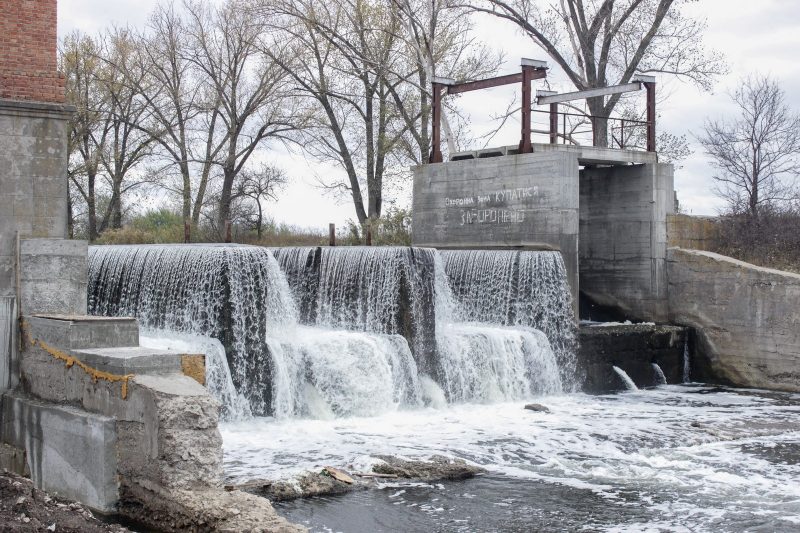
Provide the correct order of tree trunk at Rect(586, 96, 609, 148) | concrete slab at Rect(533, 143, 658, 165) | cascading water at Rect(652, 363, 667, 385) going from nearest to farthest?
cascading water at Rect(652, 363, 667, 385)
concrete slab at Rect(533, 143, 658, 165)
tree trunk at Rect(586, 96, 609, 148)

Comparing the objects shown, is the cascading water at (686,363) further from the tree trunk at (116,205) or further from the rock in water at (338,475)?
the tree trunk at (116,205)

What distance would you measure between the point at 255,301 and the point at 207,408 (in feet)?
20.9

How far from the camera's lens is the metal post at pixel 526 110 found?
1884 centimetres

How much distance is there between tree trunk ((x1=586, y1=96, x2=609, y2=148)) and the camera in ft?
78.5

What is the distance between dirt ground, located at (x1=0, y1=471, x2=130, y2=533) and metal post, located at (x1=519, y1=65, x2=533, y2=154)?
43.3ft

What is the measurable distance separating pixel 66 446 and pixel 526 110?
12.9m

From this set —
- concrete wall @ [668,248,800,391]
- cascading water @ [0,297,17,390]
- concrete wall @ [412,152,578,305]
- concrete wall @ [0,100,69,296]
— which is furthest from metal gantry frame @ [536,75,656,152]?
cascading water @ [0,297,17,390]

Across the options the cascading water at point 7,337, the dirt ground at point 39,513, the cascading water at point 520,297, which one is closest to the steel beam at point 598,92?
the cascading water at point 520,297

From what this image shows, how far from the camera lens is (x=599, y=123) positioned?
82.1 feet

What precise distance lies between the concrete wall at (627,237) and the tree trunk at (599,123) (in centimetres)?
350

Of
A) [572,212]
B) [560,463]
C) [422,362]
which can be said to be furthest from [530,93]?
[560,463]

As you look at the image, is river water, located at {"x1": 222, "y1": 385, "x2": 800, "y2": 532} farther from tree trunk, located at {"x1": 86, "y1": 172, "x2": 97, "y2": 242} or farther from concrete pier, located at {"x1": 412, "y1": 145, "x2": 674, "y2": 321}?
tree trunk, located at {"x1": 86, "y1": 172, "x2": 97, "y2": 242}

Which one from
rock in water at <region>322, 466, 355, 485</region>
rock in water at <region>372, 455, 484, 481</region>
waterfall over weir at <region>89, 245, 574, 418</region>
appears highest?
waterfall over weir at <region>89, 245, 574, 418</region>

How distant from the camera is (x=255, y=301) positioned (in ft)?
44.1
